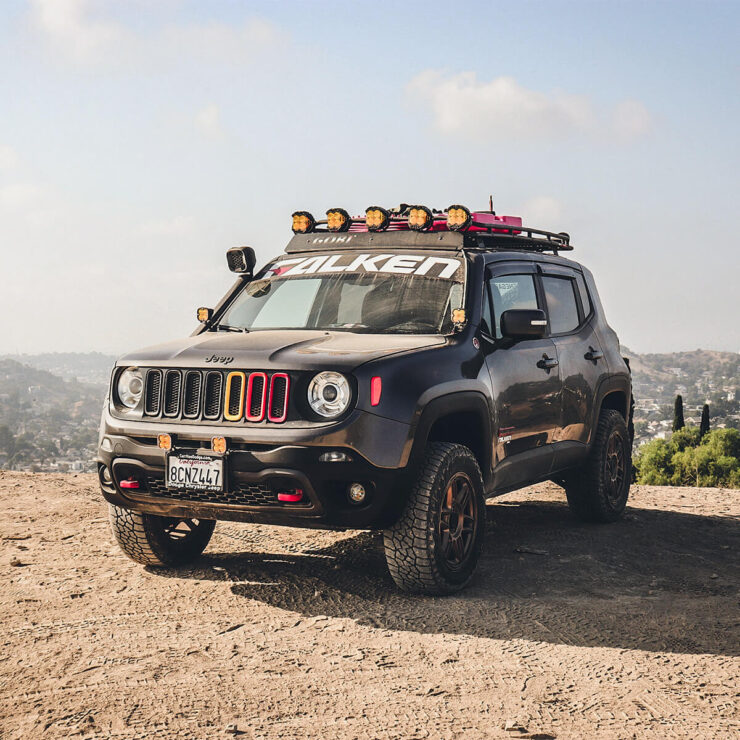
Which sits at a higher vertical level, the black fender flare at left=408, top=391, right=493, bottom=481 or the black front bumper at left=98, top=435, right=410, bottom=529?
the black fender flare at left=408, top=391, right=493, bottom=481

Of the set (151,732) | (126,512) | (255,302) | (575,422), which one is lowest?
(151,732)

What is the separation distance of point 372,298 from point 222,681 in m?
2.93

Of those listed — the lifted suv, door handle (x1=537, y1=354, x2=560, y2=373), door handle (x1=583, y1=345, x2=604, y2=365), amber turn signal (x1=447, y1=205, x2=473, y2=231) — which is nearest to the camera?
the lifted suv

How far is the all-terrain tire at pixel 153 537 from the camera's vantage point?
19.5 feet

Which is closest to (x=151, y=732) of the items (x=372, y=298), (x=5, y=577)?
(x=5, y=577)

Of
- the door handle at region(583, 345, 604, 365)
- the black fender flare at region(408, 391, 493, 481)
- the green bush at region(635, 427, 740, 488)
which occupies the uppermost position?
the door handle at region(583, 345, 604, 365)

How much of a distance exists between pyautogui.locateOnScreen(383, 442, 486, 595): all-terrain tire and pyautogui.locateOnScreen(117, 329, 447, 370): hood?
0.69 meters

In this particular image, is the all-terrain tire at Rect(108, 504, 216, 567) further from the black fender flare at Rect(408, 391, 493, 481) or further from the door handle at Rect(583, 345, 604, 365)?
the door handle at Rect(583, 345, 604, 365)

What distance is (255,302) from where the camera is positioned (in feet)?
21.9

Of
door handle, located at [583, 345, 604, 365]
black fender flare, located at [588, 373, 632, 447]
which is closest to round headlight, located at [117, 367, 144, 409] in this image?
door handle, located at [583, 345, 604, 365]

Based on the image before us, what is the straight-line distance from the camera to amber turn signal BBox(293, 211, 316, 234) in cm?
712

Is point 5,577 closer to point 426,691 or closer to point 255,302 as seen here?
point 255,302

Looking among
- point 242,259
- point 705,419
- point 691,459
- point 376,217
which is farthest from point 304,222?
point 705,419

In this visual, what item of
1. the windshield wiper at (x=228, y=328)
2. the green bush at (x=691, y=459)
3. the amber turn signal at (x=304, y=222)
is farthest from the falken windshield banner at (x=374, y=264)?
the green bush at (x=691, y=459)
